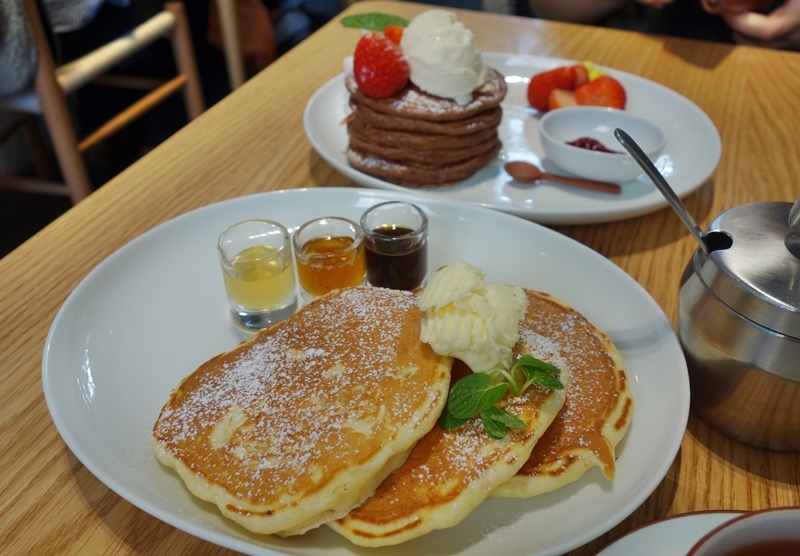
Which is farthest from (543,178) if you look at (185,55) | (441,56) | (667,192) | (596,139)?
(185,55)

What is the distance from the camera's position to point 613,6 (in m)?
2.97

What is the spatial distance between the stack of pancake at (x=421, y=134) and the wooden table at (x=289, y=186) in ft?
0.47

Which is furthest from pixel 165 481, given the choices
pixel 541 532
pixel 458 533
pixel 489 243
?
pixel 489 243

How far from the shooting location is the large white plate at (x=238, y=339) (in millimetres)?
854

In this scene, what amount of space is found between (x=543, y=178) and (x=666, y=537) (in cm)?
117

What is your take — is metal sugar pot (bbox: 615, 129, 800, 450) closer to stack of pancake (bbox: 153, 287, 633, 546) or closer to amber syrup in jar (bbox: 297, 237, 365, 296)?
stack of pancake (bbox: 153, 287, 633, 546)

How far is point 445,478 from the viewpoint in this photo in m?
0.85

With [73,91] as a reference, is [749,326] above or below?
above

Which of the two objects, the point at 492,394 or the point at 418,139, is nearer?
the point at 492,394

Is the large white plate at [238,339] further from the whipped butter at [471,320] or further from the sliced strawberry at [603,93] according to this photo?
the sliced strawberry at [603,93]

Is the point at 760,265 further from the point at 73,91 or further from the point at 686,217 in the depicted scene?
the point at 73,91

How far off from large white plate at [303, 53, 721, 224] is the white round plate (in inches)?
33.8

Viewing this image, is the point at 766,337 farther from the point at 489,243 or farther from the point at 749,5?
the point at 749,5

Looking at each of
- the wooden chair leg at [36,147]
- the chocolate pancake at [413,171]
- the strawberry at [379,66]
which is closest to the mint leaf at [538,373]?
the chocolate pancake at [413,171]
